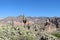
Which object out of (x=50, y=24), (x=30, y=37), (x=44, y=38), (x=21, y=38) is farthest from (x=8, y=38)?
(x=50, y=24)

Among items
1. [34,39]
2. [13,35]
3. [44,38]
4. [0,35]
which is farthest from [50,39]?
[0,35]

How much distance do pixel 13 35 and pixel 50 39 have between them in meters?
6.58

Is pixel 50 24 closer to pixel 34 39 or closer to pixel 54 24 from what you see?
pixel 54 24

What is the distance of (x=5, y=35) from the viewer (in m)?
21.1

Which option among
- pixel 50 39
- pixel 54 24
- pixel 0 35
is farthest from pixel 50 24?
pixel 0 35

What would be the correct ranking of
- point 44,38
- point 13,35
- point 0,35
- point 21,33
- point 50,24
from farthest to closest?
point 50,24, point 44,38, point 21,33, point 13,35, point 0,35

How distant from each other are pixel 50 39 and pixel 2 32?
8.02 meters

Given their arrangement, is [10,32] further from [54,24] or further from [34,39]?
[54,24]

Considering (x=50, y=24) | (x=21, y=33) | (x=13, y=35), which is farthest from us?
(x=50, y=24)

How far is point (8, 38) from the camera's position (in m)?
20.8

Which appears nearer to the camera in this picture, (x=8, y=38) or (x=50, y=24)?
(x=8, y=38)

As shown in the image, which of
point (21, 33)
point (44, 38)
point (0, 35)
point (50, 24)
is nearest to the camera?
point (0, 35)

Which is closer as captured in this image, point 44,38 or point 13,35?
point 13,35

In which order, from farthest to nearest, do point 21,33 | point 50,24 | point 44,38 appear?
point 50,24 < point 44,38 < point 21,33
